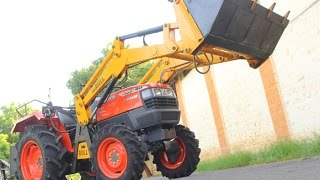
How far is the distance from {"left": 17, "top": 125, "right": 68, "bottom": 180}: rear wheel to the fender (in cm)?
16

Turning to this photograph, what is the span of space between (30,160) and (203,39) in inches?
164

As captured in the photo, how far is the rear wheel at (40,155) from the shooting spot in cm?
700

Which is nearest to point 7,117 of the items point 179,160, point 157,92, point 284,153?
point 284,153

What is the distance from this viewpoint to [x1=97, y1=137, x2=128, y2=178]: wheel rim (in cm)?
628

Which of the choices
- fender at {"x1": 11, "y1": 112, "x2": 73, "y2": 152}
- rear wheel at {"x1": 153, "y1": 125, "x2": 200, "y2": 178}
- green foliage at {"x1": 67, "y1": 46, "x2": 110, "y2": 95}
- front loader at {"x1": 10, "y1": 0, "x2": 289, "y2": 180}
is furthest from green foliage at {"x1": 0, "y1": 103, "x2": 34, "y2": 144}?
rear wheel at {"x1": 153, "y1": 125, "x2": 200, "y2": 178}

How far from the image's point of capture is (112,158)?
6.41 meters

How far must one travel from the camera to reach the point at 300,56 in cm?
1066

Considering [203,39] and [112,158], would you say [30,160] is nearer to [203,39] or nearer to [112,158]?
[112,158]

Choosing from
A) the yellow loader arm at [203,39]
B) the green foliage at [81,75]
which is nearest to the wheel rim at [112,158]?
the yellow loader arm at [203,39]

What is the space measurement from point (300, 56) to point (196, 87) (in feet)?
22.1

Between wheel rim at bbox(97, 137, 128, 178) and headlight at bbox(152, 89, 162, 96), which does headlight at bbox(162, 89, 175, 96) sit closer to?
headlight at bbox(152, 89, 162, 96)

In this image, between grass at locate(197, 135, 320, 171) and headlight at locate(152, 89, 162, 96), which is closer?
headlight at locate(152, 89, 162, 96)

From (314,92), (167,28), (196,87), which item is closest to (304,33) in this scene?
(314,92)

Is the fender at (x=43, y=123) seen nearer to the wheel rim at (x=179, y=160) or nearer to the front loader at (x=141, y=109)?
the front loader at (x=141, y=109)
